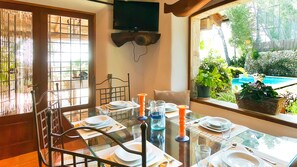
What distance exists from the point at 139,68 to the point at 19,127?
2.09 metres

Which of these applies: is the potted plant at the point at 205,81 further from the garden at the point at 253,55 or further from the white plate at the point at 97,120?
the white plate at the point at 97,120

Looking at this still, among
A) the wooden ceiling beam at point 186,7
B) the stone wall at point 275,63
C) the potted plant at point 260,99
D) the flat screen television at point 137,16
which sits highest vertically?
the flat screen television at point 137,16

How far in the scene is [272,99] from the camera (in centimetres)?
206

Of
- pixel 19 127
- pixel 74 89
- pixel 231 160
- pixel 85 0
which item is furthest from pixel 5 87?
pixel 231 160

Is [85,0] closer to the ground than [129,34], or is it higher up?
higher up

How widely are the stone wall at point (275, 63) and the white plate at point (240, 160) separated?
2.06 m

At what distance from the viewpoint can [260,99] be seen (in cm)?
213

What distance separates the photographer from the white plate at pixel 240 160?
97cm

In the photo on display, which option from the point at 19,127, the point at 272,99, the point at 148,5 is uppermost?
the point at 148,5

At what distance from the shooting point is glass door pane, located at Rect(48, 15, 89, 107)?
288cm

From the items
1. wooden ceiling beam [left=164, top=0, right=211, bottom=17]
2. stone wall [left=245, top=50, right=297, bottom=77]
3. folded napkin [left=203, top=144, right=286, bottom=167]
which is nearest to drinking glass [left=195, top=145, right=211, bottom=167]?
folded napkin [left=203, top=144, right=286, bottom=167]

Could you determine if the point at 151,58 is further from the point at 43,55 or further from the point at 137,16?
the point at 43,55

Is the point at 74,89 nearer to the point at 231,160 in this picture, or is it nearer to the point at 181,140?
the point at 181,140

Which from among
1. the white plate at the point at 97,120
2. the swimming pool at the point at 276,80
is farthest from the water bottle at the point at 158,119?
the swimming pool at the point at 276,80
